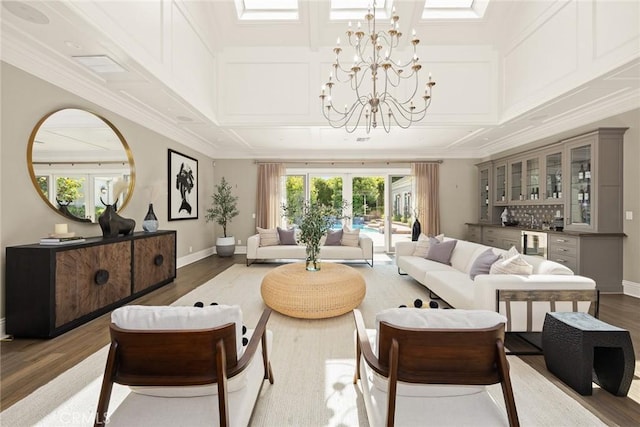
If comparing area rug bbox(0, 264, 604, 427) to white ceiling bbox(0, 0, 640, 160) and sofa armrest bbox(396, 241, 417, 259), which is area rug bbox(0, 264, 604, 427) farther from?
white ceiling bbox(0, 0, 640, 160)

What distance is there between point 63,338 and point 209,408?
7.86 ft

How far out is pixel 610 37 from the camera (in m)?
3.12

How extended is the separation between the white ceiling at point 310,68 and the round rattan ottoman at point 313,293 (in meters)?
2.77

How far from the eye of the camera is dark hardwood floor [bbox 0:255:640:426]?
1783 mm

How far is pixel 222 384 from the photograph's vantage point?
3.67 feet

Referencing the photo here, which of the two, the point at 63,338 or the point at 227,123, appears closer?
the point at 63,338

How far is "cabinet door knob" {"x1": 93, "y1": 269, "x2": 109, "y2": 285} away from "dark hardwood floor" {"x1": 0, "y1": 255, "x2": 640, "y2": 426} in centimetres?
40

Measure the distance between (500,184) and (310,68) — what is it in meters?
4.79

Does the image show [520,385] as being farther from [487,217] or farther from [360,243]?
[487,217]

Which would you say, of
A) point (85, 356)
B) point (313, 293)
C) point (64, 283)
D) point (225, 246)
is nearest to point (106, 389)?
point (85, 356)

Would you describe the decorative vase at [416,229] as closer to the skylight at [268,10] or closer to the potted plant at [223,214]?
the potted plant at [223,214]

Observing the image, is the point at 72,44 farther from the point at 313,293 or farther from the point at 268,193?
the point at 268,193

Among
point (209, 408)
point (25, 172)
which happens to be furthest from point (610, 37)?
point (25, 172)

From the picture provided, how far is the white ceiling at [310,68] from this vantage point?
2959mm
